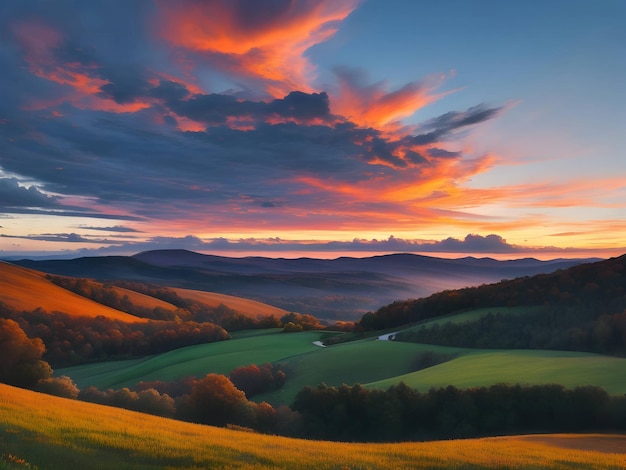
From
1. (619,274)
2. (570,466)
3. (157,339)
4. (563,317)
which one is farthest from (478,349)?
(157,339)

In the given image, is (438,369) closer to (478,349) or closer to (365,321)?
(478,349)

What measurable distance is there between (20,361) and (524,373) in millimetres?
72771

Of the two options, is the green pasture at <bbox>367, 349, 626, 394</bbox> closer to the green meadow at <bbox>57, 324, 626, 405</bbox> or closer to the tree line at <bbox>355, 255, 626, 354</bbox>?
the green meadow at <bbox>57, 324, 626, 405</bbox>

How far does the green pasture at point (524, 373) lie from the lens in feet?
191

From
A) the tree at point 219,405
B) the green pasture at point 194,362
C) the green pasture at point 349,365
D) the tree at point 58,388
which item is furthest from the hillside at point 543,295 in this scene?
the tree at point 58,388

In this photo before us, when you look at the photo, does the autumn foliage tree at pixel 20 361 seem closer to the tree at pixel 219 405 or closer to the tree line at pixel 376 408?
the tree line at pixel 376 408

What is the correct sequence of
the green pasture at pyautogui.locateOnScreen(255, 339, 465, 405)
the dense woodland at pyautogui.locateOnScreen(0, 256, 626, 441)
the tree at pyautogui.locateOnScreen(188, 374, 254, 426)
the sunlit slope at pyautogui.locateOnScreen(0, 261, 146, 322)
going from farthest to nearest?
the sunlit slope at pyautogui.locateOnScreen(0, 261, 146, 322), the green pasture at pyautogui.locateOnScreen(255, 339, 465, 405), the tree at pyautogui.locateOnScreen(188, 374, 254, 426), the dense woodland at pyautogui.locateOnScreen(0, 256, 626, 441)

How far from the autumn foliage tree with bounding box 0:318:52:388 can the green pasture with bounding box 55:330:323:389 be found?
35524 mm

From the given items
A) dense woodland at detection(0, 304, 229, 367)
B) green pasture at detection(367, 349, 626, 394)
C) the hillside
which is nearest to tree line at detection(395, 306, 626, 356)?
the hillside

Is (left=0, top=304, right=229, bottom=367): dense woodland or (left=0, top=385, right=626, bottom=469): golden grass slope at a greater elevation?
(left=0, top=385, right=626, bottom=469): golden grass slope

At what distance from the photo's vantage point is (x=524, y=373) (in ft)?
216

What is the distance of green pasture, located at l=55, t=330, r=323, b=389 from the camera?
4259 inches

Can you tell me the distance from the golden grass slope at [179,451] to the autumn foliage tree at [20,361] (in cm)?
4366

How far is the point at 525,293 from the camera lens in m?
137
